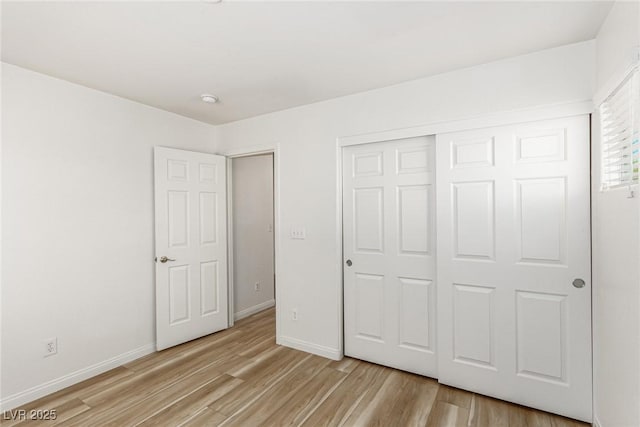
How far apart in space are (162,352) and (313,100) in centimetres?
286

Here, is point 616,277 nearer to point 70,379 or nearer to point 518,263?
point 518,263

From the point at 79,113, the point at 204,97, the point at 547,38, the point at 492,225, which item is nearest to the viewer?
the point at 547,38

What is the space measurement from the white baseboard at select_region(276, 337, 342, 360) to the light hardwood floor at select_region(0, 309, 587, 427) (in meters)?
0.07

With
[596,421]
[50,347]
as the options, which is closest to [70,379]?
[50,347]

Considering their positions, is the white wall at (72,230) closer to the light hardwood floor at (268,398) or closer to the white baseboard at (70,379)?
the white baseboard at (70,379)

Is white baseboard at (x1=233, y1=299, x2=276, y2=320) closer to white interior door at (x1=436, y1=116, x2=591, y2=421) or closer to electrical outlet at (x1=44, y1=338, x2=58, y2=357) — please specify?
electrical outlet at (x1=44, y1=338, x2=58, y2=357)

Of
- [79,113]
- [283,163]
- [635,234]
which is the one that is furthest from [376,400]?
[79,113]

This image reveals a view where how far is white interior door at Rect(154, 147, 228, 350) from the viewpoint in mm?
3105

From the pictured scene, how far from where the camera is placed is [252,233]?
4.28 meters

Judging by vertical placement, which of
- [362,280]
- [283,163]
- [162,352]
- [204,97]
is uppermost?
[204,97]

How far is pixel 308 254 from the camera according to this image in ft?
10.0

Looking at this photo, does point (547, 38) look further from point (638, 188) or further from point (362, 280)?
point (362, 280)

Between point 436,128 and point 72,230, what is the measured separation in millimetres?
3008

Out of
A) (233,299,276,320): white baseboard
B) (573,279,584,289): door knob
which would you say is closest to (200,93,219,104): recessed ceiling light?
(233,299,276,320): white baseboard
